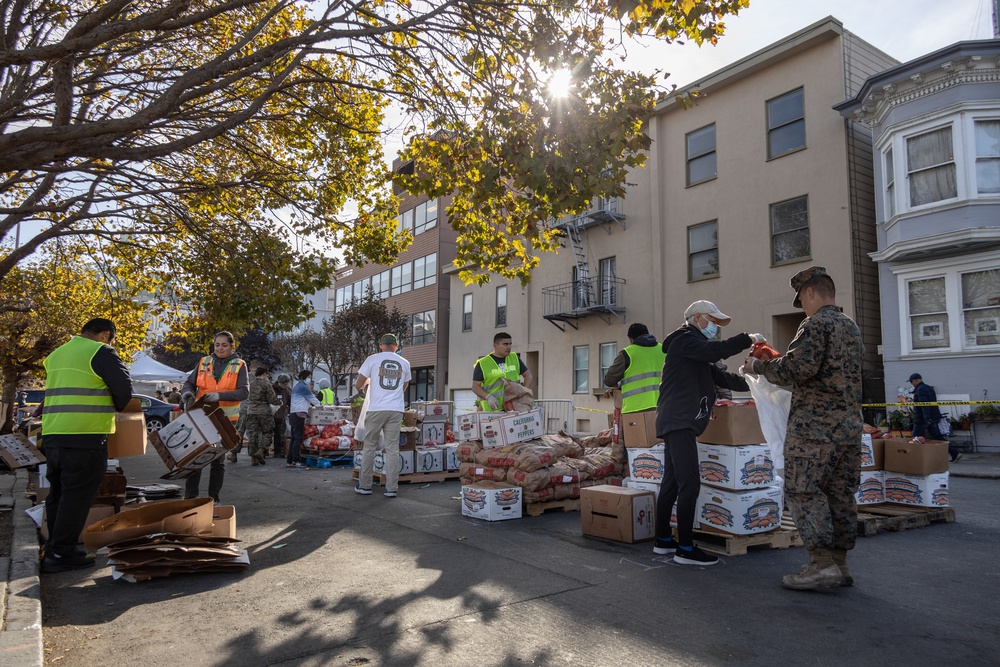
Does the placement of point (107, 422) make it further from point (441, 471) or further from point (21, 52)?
point (441, 471)

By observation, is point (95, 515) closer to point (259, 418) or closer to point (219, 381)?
point (219, 381)

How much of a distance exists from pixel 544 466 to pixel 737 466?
2580 mm

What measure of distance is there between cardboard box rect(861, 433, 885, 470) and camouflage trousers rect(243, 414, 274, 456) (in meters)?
10.9

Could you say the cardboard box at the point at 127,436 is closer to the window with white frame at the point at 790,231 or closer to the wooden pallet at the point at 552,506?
the wooden pallet at the point at 552,506

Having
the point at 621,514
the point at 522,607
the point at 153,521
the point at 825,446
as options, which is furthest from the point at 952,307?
the point at 153,521

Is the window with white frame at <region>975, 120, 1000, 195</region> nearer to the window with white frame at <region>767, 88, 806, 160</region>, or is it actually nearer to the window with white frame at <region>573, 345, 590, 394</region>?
the window with white frame at <region>767, 88, 806, 160</region>

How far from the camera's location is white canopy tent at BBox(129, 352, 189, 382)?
24.7 metres

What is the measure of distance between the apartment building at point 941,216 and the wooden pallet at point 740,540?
11.9m

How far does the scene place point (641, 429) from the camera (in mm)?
6602

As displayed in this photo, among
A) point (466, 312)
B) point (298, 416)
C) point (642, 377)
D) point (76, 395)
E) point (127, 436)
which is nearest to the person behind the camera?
point (76, 395)

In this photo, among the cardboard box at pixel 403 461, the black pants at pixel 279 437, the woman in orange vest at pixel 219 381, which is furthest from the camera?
the black pants at pixel 279 437

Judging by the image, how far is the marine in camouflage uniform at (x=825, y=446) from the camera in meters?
4.55

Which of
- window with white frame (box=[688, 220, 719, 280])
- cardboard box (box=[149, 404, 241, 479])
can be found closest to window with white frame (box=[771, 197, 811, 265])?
window with white frame (box=[688, 220, 719, 280])

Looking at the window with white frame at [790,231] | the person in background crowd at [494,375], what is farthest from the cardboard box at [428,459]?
the window with white frame at [790,231]
